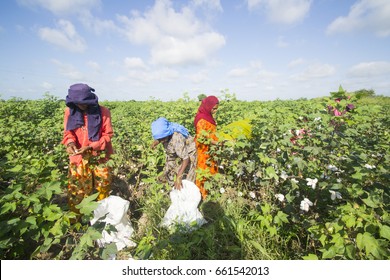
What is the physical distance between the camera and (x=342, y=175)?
194 cm

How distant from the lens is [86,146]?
2631mm

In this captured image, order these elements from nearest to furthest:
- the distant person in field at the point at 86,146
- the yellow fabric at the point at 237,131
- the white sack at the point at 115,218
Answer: the white sack at the point at 115,218 → the distant person in field at the point at 86,146 → the yellow fabric at the point at 237,131

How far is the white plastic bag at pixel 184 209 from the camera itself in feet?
8.18

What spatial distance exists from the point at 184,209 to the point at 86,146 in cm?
134

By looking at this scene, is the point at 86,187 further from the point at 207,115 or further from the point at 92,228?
the point at 207,115

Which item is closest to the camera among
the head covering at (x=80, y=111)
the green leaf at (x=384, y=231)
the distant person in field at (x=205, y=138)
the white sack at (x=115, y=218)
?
the green leaf at (x=384, y=231)

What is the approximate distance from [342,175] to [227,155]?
139 centimetres

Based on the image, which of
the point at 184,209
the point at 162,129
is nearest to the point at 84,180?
the point at 162,129

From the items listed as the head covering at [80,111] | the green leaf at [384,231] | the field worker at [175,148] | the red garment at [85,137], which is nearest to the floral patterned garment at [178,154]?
the field worker at [175,148]

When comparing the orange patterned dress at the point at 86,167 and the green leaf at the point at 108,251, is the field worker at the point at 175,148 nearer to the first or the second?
the orange patterned dress at the point at 86,167

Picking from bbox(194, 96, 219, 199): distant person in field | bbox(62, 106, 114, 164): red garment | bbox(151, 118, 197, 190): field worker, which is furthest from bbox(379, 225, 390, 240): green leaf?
bbox(62, 106, 114, 164): red garment

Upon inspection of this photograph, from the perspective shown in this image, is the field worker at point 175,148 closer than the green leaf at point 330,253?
No

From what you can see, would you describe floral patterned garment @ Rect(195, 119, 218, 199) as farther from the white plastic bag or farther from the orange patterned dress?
the orange patterned dress

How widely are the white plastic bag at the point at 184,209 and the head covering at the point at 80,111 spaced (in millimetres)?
1206
